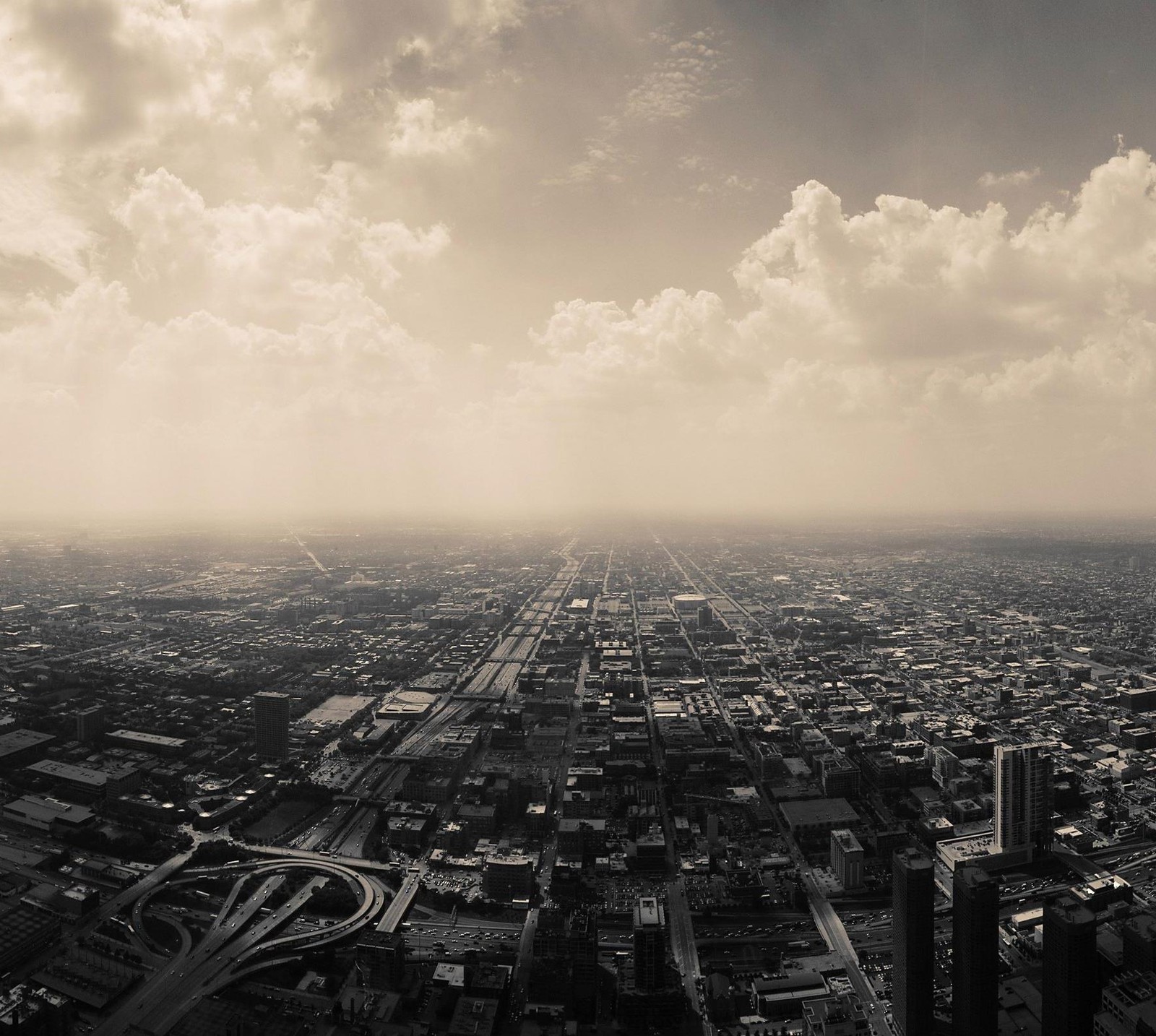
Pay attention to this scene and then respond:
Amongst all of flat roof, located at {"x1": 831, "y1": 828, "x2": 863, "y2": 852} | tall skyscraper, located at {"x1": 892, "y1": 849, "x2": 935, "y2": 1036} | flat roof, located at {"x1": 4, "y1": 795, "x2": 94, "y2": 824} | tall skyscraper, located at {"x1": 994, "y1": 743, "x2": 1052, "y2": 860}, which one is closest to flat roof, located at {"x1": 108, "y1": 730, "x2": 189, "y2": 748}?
flat roof, located at {"x1": 4, "y1": 795, "x2": 94, "y2": 824}

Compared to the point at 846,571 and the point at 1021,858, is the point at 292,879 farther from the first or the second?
the point at 846,571

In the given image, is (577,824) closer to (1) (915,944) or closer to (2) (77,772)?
(1) (915,944)

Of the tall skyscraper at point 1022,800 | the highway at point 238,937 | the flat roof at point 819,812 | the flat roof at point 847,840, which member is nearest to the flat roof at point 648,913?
the flat roof at point 847,840

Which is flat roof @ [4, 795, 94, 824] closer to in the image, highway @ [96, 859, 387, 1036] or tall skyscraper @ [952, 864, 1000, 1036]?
highway @ [96, 859, 387, 1036]

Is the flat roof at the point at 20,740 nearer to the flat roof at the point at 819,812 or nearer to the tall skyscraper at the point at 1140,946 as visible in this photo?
the flat roof at the point at 819,812

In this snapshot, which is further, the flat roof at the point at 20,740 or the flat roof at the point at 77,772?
the flat roof at the point at 20,740

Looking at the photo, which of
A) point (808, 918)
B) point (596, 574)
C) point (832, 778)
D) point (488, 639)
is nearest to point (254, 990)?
point (808, 918)
